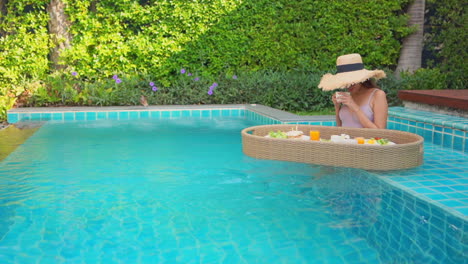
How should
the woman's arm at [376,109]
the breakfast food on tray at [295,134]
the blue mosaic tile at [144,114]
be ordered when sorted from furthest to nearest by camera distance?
the blue mosaic tile at [144,114] → the breakfast food on tray at [295,134] → the woman's arm at [376,109]

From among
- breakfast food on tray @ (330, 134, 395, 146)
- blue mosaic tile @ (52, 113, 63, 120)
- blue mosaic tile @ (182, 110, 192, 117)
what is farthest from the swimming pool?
blue mosaic tile @ (182, 110, 192, 117)

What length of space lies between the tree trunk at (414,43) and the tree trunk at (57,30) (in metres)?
7.84

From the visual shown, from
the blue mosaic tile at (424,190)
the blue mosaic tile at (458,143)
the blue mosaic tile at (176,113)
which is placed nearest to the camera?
the blue mosaic tile at (424,190)

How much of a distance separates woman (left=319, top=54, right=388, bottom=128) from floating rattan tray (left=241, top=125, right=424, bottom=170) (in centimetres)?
17

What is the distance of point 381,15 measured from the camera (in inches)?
499

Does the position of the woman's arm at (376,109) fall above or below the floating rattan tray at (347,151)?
above

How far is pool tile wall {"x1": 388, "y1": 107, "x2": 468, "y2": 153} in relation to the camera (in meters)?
6.41

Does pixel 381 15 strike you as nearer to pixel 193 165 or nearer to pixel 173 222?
pixel 193 165

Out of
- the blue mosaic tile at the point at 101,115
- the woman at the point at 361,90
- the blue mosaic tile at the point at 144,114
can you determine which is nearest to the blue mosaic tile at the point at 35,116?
the blue mosaic tile at the point at 101,115

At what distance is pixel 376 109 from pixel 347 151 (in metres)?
0.69

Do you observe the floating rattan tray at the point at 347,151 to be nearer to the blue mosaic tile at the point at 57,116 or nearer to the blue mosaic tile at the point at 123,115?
the blue mosaic tile at the point at 123,115

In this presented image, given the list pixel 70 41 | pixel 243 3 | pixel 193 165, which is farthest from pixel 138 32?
pixel 193 165

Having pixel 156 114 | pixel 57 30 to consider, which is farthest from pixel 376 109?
pixel 57 30

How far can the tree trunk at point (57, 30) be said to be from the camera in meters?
11.9
